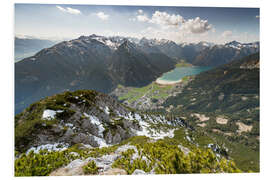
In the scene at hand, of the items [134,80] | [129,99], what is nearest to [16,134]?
[129,99]

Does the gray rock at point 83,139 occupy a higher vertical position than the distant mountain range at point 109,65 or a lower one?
lower

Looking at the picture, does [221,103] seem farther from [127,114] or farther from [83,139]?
[83,139]

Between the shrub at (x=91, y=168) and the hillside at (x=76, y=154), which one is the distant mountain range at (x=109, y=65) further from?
the shrub at (x=91, y=168)

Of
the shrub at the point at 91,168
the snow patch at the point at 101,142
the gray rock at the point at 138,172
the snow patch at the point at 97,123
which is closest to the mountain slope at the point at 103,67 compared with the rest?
the snow patch at the point at 97,123

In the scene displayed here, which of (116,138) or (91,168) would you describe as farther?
(116,138)

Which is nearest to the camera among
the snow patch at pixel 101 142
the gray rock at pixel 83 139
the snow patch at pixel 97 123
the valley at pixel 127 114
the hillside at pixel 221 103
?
the valley at pixel 127 114

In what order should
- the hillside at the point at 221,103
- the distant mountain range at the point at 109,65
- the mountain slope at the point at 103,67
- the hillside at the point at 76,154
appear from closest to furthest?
the hillside at the point at 76,154 < the hillside at the point at 221,103 < the distant mountain range at the point at 109,65 < the mountain slope at the point at 103,67

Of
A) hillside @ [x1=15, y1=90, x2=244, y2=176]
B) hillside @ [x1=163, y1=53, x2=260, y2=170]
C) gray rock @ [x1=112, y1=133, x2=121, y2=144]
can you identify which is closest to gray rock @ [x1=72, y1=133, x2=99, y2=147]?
hillside @ [x1=15, y1=90, x2=244, y2=176]

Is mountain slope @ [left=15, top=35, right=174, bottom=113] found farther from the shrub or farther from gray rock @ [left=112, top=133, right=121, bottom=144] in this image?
the shrub

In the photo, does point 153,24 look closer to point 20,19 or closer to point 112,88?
point 20,19

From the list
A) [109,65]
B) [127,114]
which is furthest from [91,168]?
[109,65]

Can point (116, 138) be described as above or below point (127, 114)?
below
